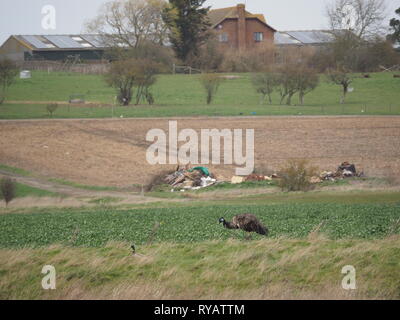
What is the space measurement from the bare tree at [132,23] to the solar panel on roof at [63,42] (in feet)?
9.22

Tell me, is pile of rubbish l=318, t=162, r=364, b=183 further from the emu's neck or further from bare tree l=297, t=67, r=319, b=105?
bare tree l=297, t=67, r=319, b=105

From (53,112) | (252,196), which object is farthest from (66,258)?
(53,112)

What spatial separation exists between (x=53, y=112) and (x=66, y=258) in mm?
43312

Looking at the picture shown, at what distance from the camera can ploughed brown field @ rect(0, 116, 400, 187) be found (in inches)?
1578

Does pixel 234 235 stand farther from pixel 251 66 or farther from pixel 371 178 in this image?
pixel 251 66

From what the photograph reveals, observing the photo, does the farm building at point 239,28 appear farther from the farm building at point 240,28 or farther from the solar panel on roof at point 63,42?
the solar panel on roof at point 63,42

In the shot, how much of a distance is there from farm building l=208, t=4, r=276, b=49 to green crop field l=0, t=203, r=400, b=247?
7086 cm

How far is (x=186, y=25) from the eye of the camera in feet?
281

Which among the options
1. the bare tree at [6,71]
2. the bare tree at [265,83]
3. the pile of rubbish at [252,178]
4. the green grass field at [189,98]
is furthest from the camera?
the bare tree at [265,83]

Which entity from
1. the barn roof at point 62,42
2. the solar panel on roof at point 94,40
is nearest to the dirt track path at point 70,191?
the barn roof at point 62,42

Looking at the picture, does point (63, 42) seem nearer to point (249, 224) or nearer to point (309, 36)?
point (309, 36)

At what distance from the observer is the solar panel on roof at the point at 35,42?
91.3 meters

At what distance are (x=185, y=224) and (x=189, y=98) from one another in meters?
48.7

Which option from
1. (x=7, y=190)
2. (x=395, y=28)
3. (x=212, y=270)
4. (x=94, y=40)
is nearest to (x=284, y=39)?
(x=395, y=28)
